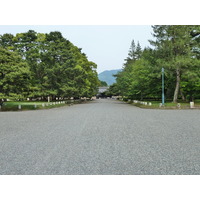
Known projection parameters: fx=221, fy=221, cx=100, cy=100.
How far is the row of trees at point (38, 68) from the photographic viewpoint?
23.8m

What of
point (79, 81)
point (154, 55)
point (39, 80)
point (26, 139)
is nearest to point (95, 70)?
point (79, 81)

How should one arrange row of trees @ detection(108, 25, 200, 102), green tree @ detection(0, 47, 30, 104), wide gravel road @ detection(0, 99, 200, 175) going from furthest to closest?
row of trees @ detection(108, 25, 200, 102), green tree @ detection(0, 47, 30, 104), wide gravel road @ detection(0, 99, 200, 175)

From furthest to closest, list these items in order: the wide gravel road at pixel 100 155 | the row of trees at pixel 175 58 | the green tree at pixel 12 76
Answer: the row of trees at pixel 175 58, the green tree at pixel 12 76, the wide gravel road at pixel 100 155

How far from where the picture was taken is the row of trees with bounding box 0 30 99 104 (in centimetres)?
2375

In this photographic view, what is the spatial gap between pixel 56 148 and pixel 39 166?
5.41 feet

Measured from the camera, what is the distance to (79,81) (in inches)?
1665

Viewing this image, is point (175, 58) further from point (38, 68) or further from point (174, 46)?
point (38, 68)

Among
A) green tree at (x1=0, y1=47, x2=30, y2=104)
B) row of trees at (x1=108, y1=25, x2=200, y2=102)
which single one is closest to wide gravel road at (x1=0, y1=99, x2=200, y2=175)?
green tree at (x1=0, y1=47, x2=30, y2=104)

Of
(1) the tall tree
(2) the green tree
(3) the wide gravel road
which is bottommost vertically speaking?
(3) the wide gravel road

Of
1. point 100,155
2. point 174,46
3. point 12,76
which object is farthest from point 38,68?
point 100,155

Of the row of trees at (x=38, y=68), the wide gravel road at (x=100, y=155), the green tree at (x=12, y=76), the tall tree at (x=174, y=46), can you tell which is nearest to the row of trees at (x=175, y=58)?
the tall tree at (x=174, y=46)

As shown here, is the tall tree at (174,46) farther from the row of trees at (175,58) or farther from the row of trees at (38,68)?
the row of trees at (38,68)

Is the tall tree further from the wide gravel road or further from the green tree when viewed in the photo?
the wide gravel road

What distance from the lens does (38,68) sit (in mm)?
36562
